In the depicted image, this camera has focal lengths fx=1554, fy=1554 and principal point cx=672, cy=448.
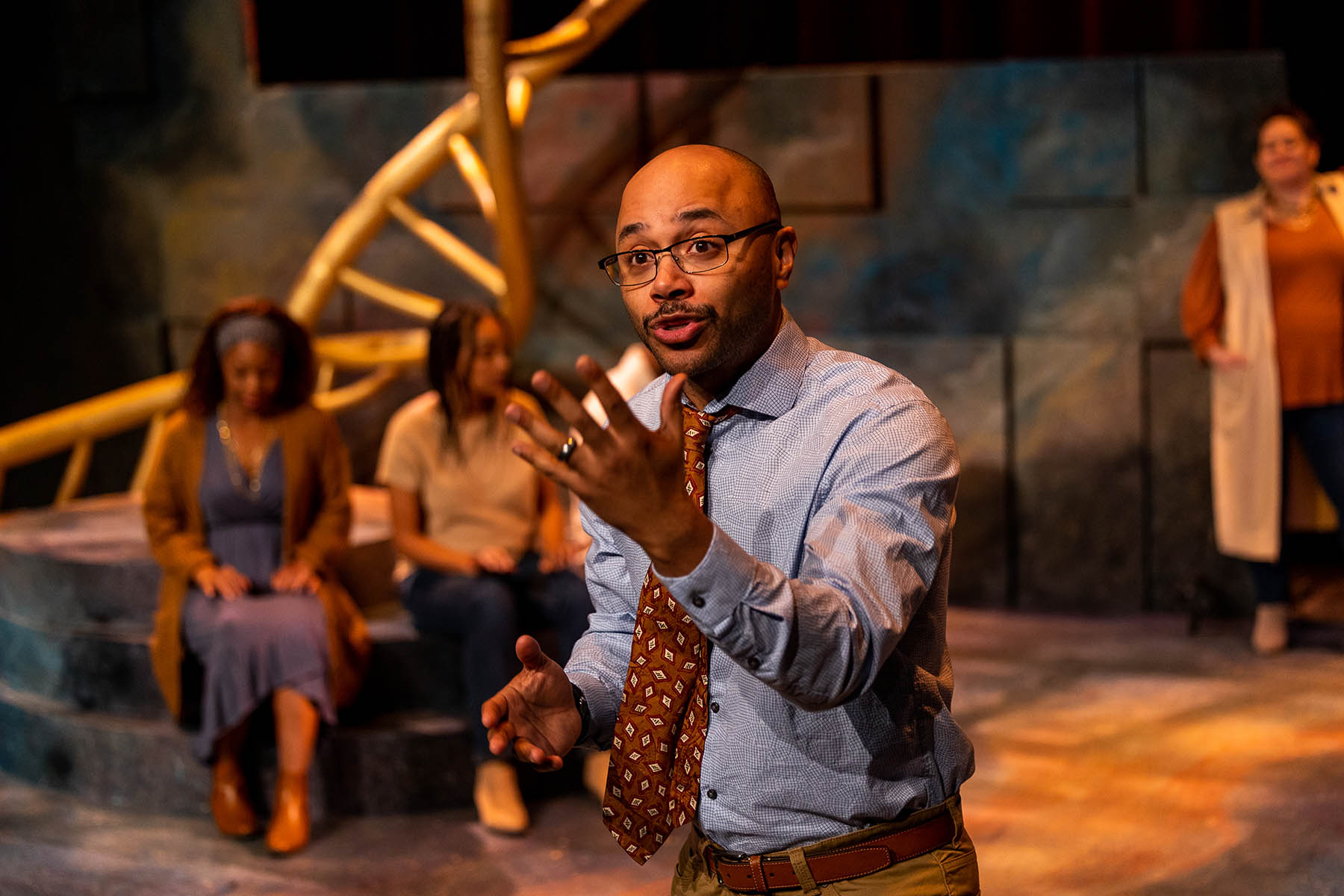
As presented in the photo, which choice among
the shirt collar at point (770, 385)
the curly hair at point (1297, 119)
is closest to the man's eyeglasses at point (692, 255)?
the shirt collar at point (770, 385)

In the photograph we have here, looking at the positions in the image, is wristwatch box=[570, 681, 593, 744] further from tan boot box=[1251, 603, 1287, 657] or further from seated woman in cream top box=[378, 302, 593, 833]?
tan boot box=[1251, 603, 1287, 657]

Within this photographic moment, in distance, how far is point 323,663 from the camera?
3.52m

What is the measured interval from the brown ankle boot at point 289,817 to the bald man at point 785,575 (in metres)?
1.93

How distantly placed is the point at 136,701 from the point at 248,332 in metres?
0.96

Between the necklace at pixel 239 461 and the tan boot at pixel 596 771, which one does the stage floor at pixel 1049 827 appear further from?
the necklace at pixel 239 461

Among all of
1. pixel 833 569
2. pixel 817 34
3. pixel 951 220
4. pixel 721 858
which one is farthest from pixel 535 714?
pixel 817 34

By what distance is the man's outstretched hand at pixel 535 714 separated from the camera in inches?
60.3

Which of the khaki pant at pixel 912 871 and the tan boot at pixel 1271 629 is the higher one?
the khaki pant at pixel 912 871

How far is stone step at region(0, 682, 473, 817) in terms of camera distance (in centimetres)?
359

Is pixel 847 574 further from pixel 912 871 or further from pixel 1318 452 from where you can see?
pixel 1318 452

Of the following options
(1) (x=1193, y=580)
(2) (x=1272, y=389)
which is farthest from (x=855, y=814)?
(1) (x=1193, y=580)

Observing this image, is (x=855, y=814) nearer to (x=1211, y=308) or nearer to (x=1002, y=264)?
(x=1211, y=308)

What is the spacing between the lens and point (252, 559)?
3.71 meters

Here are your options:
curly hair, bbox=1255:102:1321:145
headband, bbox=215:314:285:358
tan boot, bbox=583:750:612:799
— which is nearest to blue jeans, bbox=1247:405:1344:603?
curly hair, bbox=1255:102:1321:145
